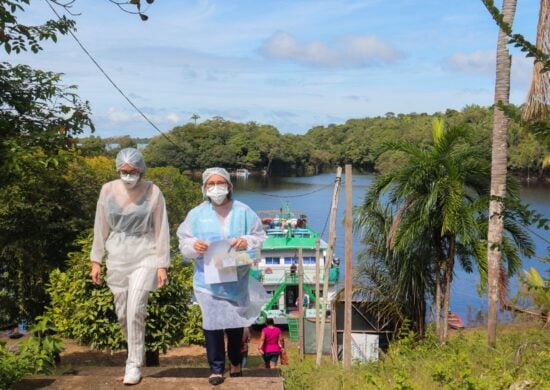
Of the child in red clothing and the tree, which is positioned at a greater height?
the tree

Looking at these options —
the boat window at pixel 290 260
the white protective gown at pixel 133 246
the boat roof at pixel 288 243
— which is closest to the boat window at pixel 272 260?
the boat window at pixel 290 260

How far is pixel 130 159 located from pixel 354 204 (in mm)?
12089

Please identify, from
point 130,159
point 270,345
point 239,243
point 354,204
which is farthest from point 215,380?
point 354,204

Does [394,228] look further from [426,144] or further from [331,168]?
[331,168]

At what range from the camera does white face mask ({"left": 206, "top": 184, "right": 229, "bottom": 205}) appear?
14.9 ft

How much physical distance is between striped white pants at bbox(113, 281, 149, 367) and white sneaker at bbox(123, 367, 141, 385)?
36 millimetres

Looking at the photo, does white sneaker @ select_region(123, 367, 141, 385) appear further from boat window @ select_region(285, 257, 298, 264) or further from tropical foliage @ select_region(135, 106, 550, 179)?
tropical foliage @ select_region(135, 106, 550, 179)

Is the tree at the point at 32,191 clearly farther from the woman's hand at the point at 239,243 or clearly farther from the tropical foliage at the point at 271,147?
the tropical foliage at the point at 271,147

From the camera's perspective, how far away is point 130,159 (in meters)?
4.43

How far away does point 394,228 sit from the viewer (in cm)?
1224

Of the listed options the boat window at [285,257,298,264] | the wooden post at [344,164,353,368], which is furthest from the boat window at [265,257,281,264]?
the wooden post at [344,164,353,368]

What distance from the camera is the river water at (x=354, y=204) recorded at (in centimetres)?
2574

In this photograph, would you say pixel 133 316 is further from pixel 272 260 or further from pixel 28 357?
pixel 272 260

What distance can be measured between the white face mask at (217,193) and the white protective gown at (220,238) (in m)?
0.11
